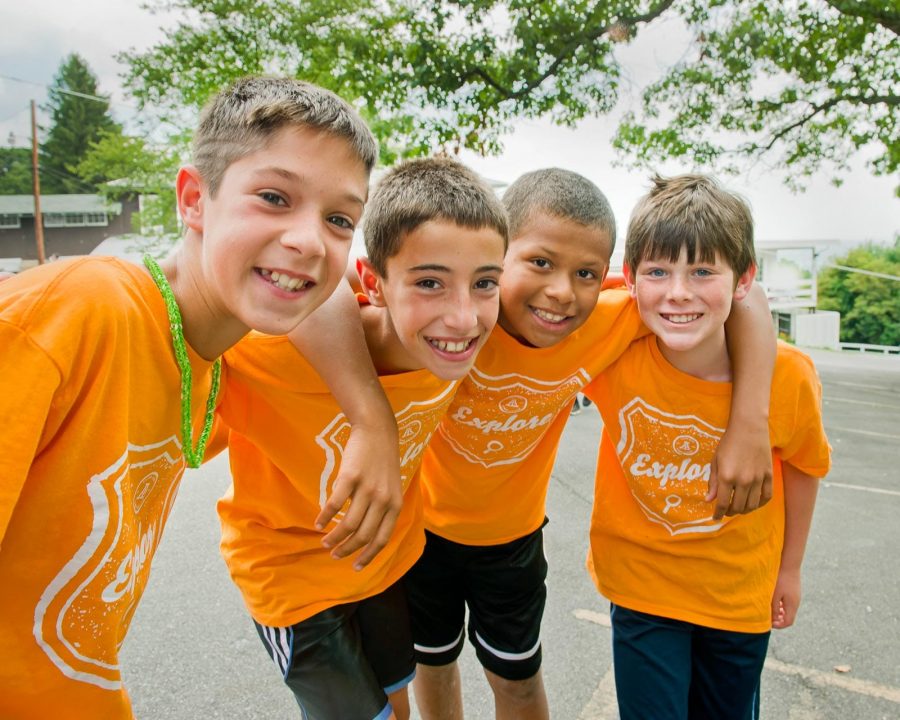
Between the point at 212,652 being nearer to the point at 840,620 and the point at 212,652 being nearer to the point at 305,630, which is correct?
the point at 305,630

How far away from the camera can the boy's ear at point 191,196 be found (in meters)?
1.30

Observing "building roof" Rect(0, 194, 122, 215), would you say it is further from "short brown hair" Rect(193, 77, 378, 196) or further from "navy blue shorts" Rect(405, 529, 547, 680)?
"short brown hair" Rect(193, 77, 378, 196)

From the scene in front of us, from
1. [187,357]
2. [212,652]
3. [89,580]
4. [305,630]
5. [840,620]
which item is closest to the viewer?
[89,580]

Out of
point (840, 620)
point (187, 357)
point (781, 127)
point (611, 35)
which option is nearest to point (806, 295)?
point (781, 127)

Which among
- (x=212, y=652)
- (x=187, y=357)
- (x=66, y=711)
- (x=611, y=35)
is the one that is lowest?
(x=212, y=652)

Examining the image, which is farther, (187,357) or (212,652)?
(212,652)

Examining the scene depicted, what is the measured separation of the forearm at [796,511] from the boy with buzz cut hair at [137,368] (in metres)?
1.20

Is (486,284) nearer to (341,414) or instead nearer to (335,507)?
(341,414)

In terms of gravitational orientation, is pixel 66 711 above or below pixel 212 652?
above

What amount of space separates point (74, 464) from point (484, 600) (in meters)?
1.42

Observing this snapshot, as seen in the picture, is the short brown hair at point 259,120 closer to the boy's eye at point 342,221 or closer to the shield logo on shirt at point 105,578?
the boy's eye at point 342,221

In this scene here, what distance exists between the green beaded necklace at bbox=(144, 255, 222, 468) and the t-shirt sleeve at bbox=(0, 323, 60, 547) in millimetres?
281

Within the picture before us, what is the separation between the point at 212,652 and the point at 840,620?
9.59 feet

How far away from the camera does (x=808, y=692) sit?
2.58 meters
